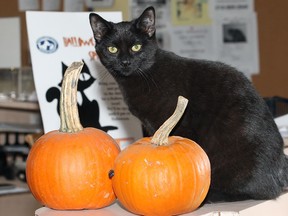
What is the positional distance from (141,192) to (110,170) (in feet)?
0.35

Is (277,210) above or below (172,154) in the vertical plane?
below

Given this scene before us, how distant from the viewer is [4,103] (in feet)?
10.5

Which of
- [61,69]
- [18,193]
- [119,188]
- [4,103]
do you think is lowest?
[18,193]

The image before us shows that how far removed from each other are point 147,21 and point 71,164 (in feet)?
1.72

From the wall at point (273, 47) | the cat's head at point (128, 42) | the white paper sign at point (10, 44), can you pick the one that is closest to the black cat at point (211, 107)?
the cat's head at point (128, 42)

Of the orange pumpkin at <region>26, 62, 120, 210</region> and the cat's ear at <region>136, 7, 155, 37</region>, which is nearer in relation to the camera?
the orange pumpkin at <region>26, 62, 120, 210</region>

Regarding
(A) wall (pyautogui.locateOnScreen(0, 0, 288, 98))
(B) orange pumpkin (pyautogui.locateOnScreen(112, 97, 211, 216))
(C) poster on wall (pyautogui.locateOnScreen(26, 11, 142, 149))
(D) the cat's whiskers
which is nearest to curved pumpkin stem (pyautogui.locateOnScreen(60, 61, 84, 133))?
(B) orange pumpkin (pyautogui.locateOnScreen(112, 97, 211, 216))

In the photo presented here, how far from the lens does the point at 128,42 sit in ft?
4.94

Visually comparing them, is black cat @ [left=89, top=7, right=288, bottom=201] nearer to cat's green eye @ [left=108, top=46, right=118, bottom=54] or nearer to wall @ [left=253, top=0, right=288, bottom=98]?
cat's green eye @ [left=108, top=46, right=118, bottom=54]

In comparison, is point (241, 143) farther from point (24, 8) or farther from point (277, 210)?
point (24, 8)

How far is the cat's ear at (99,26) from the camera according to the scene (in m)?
1.51

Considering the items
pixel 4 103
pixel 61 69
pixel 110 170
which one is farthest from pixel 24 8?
pixel 110 170

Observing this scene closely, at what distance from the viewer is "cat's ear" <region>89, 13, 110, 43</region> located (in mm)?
1515

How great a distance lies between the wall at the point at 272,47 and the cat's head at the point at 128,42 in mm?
1658
